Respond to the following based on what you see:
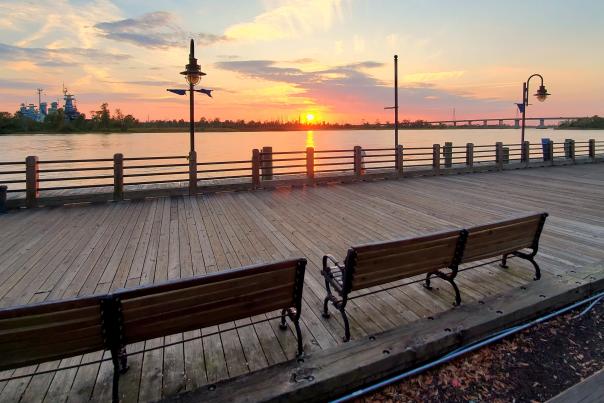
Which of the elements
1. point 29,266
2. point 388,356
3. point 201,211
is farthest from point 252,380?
point 201,211

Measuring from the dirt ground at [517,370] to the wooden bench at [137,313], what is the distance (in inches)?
41.5

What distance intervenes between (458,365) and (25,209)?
996 centimetres

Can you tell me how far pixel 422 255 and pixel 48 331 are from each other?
3.02 m

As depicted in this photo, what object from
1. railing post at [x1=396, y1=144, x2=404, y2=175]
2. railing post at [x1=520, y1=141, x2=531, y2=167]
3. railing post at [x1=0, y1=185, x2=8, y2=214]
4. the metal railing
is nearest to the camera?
railing post at [x1=0, y1=185, x2=8, y2=214]

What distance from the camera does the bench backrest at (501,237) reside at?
3.70 m

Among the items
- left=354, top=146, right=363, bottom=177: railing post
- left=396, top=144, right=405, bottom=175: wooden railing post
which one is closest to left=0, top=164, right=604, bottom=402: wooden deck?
left=354, top=146, right=363, bottom=177: railing post

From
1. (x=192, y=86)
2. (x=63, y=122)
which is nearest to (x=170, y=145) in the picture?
(x=63, y=122)

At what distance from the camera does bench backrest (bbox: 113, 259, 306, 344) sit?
229 cm

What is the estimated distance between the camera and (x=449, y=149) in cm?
1530

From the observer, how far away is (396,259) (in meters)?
3.21

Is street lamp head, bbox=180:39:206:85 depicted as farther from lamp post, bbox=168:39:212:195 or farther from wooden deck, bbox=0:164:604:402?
wooden deck, bbox=0:164:604:402

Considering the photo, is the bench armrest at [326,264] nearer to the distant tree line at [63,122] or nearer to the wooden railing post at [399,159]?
the wooden railing post at [399,159]

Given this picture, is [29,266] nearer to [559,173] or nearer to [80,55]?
[559,173]

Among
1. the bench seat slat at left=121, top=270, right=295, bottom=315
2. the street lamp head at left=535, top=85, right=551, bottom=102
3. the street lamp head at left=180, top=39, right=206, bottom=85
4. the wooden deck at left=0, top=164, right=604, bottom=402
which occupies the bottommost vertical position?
the wooden deck at left=0, top=164, right=604, bottom=402
